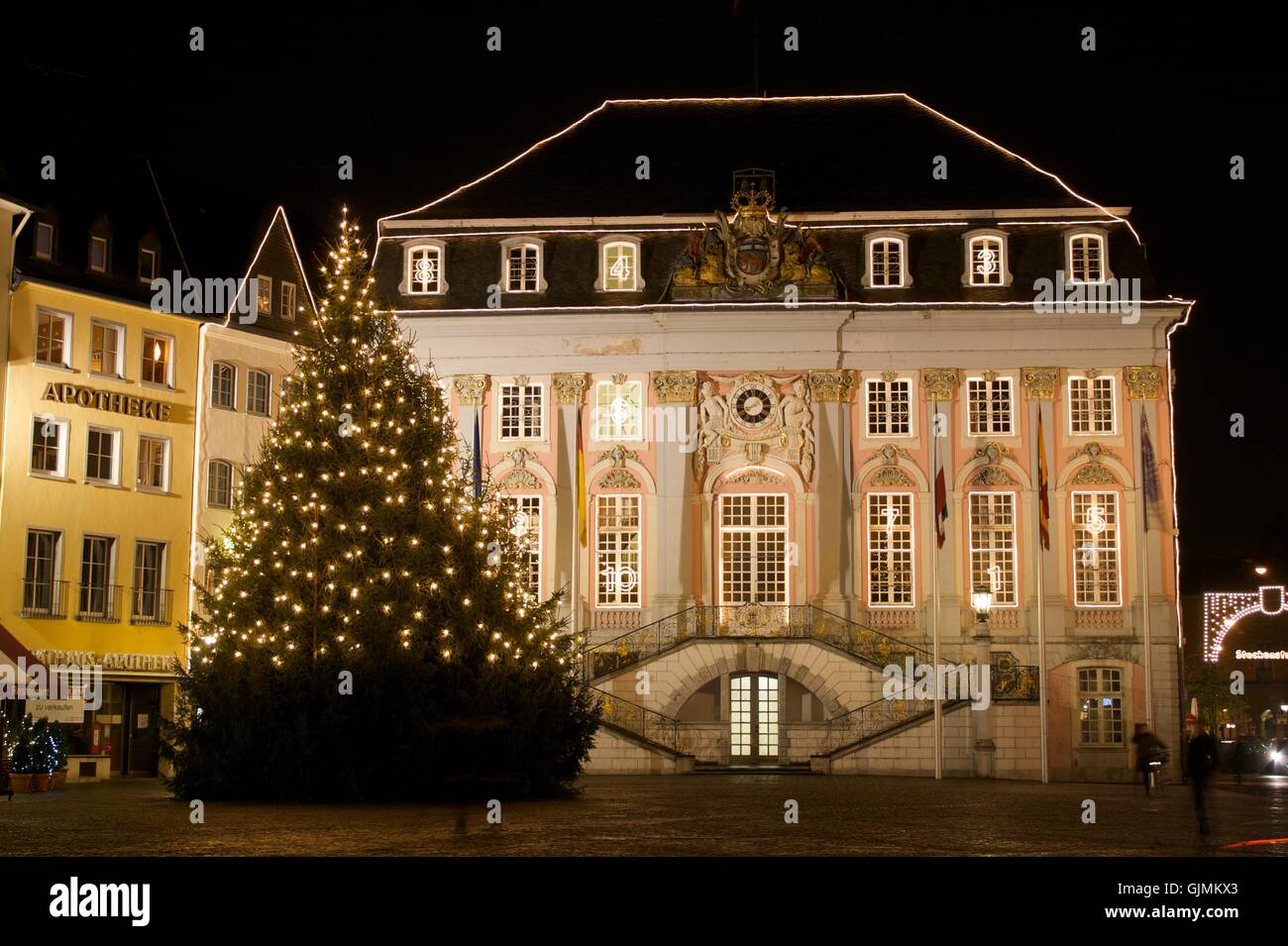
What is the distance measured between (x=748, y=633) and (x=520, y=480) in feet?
23.9

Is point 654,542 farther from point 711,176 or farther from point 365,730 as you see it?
point 365,730

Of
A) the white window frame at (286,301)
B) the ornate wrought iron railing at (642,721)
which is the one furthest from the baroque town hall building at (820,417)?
the white window frame at (286,301)

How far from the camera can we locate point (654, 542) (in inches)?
1969

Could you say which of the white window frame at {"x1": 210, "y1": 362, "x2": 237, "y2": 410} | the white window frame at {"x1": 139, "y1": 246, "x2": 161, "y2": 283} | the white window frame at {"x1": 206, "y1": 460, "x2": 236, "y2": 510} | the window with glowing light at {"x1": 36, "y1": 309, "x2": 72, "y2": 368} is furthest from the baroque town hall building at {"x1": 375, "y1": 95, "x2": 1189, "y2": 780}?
the window with glowing light at {"x1": 36, "y1": 309, "x2": 72, "y2": 368}

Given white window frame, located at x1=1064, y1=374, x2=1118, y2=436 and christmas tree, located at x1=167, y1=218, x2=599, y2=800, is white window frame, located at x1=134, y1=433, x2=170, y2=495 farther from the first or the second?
white window frame, located at x1=1064, y1=374, x2=1118, y2=436

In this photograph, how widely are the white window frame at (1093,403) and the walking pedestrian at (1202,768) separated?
1103 inches

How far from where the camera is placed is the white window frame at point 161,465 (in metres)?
47.5

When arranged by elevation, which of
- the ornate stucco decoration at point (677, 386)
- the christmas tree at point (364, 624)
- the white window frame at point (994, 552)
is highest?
the ornate stucco decoration at point (677, 386)

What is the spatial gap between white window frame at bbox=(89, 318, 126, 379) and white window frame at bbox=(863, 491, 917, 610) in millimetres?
18492

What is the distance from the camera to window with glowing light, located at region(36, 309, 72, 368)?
45.2 m

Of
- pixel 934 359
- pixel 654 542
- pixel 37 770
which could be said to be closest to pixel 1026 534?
pixel 934 359

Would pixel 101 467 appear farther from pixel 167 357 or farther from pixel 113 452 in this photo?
pixel 167 357

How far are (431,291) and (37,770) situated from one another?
67.0 feet

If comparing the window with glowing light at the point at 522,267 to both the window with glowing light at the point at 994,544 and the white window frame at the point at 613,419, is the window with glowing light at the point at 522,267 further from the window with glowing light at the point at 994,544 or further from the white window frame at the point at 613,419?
the window with glowing light at the point at 994,544
